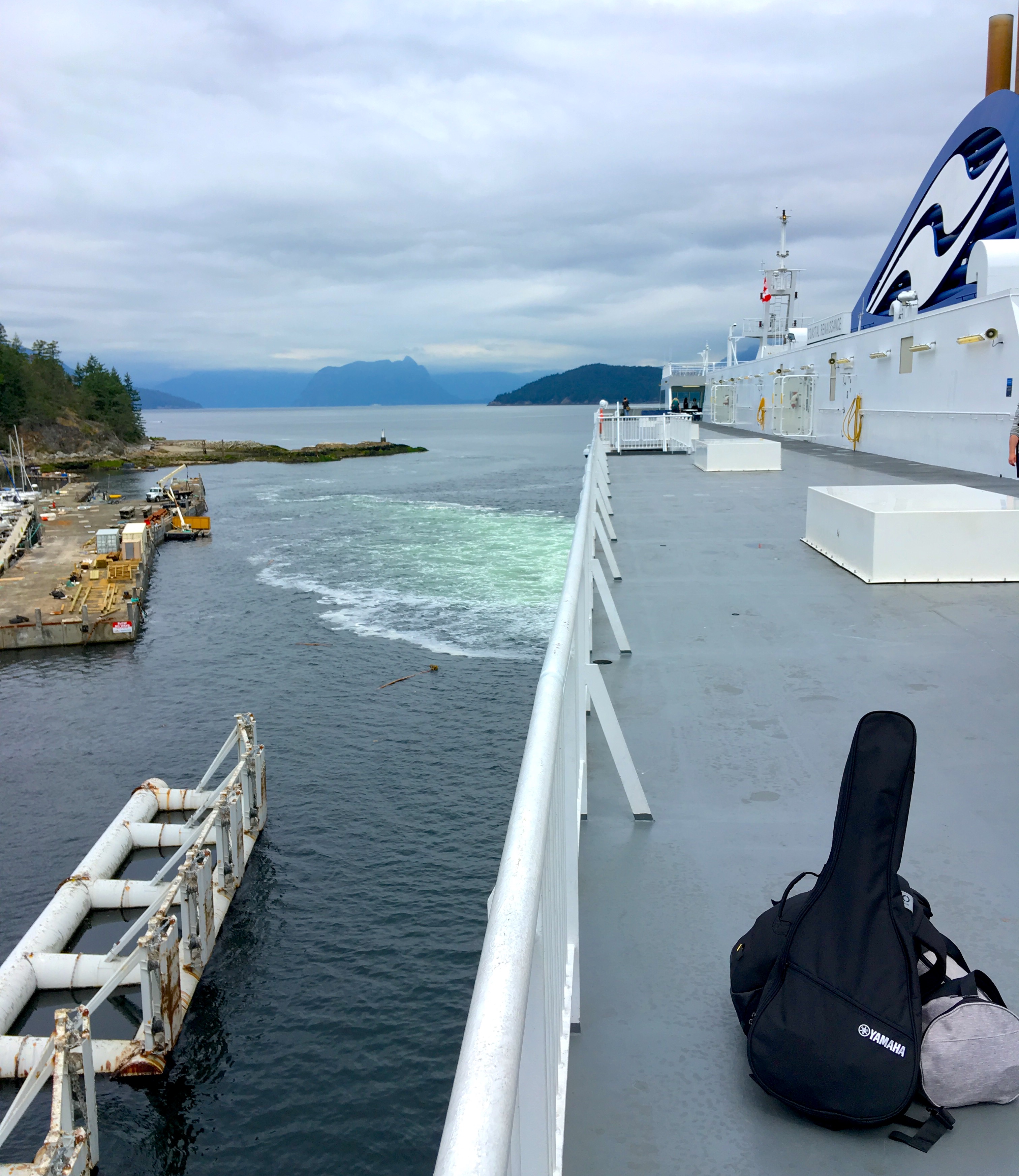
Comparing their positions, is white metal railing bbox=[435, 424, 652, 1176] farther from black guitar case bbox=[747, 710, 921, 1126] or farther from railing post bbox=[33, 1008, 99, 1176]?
railing post bbox=[33, 1008, 99, 1176]

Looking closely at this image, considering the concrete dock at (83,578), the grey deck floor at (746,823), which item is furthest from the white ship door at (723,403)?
the grey deck floor at (746,823)

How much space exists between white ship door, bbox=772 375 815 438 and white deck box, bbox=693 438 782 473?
42.0 feet

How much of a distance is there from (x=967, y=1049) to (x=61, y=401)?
146777 mm

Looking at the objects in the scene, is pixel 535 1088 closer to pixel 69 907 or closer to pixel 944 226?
pixel 69 907

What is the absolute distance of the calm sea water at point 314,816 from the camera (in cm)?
1140

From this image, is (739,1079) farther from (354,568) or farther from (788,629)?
(354,568)

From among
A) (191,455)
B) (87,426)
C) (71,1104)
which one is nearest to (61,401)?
(87,426)

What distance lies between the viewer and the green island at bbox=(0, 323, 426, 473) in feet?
379

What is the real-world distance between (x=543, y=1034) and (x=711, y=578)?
23.6 ft

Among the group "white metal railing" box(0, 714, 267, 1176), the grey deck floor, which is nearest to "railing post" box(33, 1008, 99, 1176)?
"white metal railing" box(0, 714, 267, 1176)

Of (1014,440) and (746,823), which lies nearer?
(746,823)

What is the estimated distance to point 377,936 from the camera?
13.9 m

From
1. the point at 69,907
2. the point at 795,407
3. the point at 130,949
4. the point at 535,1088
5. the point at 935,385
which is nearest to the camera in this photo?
the point at 535,1088

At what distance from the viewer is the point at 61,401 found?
427 feet
